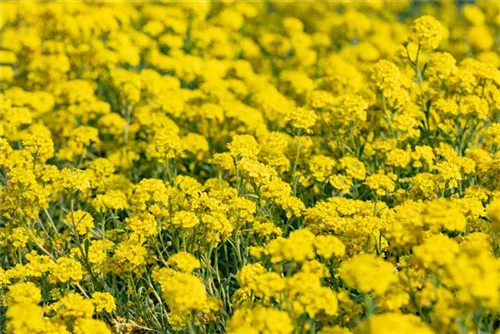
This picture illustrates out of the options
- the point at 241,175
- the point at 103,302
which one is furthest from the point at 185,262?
the point at 241,175

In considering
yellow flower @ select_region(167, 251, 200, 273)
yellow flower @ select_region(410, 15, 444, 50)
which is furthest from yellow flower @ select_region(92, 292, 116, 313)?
yellow flower @ select_region(410, 15, 444, 50)

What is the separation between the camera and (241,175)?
203 inches

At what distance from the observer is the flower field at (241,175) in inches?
150

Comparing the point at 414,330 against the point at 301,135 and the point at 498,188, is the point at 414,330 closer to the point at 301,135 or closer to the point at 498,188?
the point at 498,188

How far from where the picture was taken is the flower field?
3.81 metres

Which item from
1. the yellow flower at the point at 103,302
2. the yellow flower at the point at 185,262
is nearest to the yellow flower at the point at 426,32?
the yellow flower at the point at 185,262

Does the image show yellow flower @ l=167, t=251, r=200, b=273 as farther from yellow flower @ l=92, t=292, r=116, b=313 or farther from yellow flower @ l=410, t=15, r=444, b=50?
yellow flower @ l=410, t=15, r=444, b=50

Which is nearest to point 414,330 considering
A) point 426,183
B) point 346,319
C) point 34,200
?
point 346,319

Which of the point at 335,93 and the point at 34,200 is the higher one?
the point at 335,93

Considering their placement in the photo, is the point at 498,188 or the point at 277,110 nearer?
the point at 498,188

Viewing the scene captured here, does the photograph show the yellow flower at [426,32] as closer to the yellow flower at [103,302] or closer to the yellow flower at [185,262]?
the yellow flower at [185,262]

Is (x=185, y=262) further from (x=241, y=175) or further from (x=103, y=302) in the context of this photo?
(x=241, y=175)

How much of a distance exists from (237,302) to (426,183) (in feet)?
4.75

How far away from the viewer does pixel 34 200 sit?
5.14 metres
